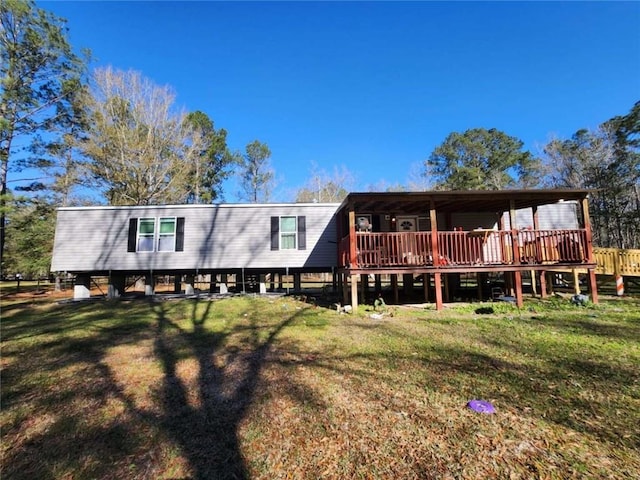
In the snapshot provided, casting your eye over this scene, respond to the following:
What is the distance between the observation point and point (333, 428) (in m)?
3.05

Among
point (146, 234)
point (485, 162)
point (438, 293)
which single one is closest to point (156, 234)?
point (146, 234)

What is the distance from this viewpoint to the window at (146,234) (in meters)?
12.5

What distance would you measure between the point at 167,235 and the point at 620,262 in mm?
16298

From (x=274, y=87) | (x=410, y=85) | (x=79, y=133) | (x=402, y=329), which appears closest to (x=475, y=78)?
(x=410, y=85)

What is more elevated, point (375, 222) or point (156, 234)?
point (375, 222)

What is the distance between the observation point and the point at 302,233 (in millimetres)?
12633

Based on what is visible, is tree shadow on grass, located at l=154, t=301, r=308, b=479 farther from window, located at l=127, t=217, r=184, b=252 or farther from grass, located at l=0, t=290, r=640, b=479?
window, located at l=127, t=217, r=184, b=252

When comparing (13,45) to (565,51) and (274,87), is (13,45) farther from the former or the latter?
(565,51)

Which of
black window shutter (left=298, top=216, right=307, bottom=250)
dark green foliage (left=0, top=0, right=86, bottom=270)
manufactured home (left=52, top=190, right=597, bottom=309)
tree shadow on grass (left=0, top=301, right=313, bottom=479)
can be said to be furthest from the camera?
dark green foliage (left=0, top=0, right=86, bottom=270)

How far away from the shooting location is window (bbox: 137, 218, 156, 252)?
1245cm

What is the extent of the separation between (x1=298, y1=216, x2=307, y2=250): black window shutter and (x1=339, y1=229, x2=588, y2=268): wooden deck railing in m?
3.52

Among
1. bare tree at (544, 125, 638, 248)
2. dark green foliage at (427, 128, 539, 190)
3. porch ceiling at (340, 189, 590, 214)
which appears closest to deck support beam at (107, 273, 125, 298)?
porch ceiling at (340, 189, 590, 214)

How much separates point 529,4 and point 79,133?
23.7m

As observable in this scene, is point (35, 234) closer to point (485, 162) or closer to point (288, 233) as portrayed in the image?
point (288, 233)
